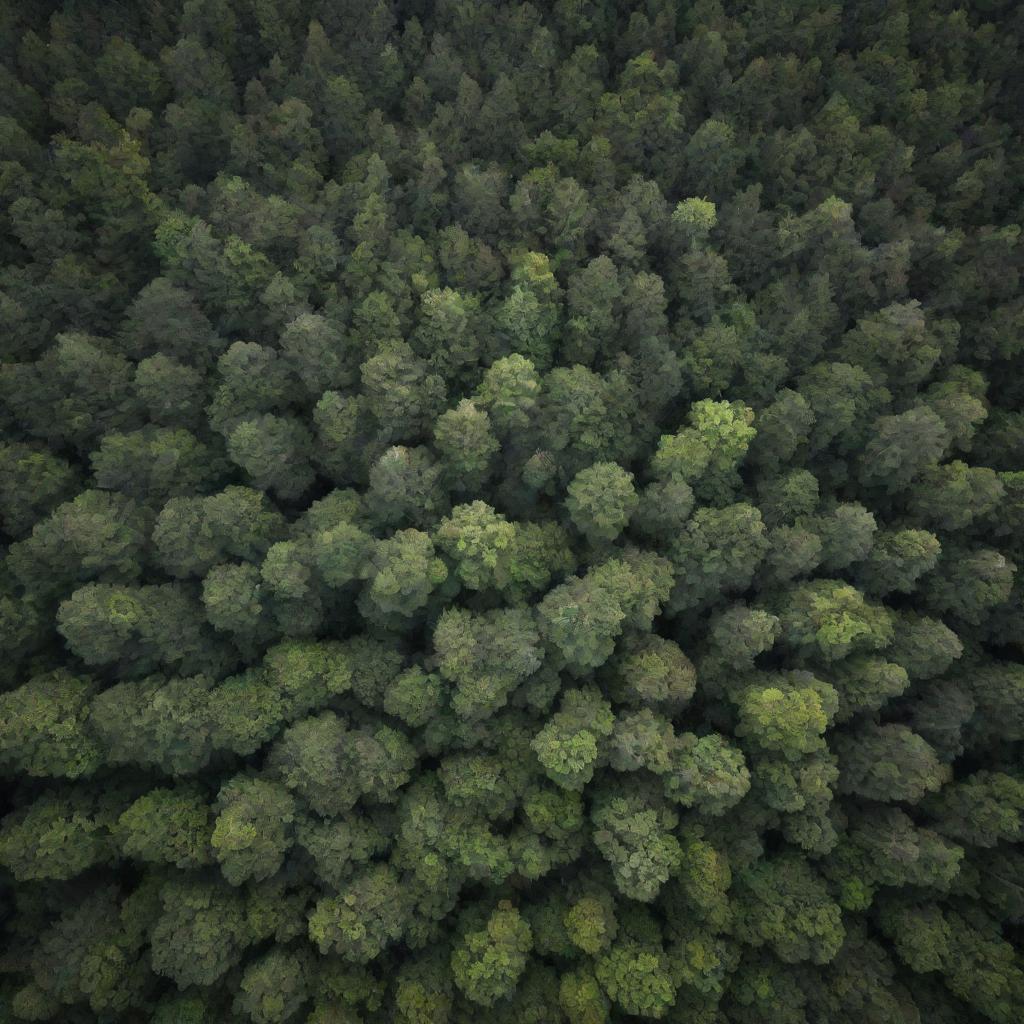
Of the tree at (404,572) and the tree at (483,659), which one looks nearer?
the tree at (404,572)

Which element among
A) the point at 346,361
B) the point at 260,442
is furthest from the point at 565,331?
the point at 260,442

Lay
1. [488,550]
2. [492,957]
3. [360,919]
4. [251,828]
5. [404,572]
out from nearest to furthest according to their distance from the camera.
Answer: [251,828] → [360,919] → [492,957] → [404,572] → [488,550]

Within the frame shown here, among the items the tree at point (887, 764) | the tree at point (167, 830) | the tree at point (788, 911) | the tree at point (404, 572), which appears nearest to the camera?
the tree at point (167, 830)

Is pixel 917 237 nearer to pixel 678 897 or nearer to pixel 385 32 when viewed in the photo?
pixel 385 32

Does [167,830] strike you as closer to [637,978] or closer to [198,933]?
[198,933]

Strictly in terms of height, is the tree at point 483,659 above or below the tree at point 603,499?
below

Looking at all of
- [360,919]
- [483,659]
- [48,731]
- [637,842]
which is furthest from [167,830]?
[637,842]

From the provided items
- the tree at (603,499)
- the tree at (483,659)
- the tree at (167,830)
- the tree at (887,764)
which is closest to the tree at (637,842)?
the tree at (483,659)

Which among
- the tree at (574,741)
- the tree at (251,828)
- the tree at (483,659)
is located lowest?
the tree at (251,828)

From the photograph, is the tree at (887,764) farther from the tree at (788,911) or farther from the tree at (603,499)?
the tree at (603,499)
